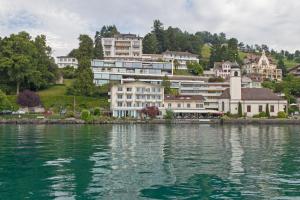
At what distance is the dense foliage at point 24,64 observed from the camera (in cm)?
9575

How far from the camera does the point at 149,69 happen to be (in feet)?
373

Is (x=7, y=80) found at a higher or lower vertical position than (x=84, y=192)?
higher

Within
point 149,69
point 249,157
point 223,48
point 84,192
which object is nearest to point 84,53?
point 149,69

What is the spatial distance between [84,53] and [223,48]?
193 feet

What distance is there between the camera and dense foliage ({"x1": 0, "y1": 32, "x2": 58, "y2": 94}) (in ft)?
314

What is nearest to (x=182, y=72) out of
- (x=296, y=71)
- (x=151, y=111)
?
(x=296, y=71)

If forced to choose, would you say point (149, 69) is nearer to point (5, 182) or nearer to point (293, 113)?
point (293, 113)

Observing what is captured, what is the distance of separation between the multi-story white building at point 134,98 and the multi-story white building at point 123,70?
47.0 ft

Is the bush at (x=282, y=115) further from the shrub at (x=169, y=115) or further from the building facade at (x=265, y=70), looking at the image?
the building facade at (x=265, y=70)

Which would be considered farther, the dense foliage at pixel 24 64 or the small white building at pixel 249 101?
the dense foliage at pixel 24 64

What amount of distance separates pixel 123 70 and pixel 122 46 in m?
27.1

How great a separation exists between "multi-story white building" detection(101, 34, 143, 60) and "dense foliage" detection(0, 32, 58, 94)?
1244 inches

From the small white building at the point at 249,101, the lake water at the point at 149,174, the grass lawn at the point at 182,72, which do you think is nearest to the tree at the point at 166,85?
the small white building at the point at 249,101

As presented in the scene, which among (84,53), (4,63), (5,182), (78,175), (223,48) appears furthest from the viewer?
(223,48)
